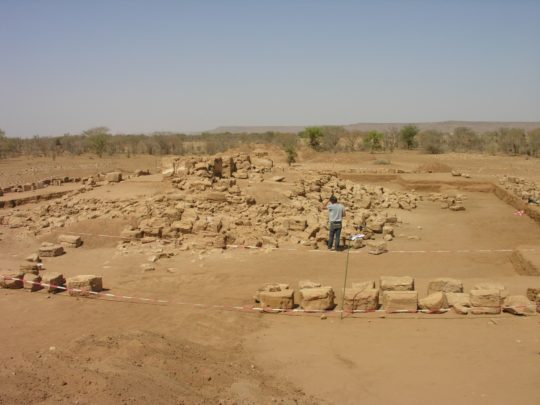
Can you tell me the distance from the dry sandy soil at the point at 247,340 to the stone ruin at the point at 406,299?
0.18 meters

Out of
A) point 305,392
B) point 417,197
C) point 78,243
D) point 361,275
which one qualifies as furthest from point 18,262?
point 417,197

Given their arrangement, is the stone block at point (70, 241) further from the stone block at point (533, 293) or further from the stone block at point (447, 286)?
the stone block at point (533, 293)

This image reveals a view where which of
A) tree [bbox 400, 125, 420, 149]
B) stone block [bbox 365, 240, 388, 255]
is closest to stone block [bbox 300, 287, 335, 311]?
stone block [bbox 365, 240, 388, 255]

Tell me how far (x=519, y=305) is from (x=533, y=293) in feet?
1.64

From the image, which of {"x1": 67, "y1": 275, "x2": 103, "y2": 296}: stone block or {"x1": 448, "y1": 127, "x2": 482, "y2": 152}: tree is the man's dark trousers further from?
{"x1": 448, "y1": 127, "x2": 482, "y2": 152}: tree

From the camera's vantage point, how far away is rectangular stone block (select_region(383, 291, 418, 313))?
773 cm

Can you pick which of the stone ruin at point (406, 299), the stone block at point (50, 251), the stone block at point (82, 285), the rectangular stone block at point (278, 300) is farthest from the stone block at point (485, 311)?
the stone block at point (50, 251)

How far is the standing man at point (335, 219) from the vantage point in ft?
38.4

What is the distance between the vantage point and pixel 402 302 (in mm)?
7746

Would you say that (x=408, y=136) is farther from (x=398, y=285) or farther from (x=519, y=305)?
(x=519, y=305)

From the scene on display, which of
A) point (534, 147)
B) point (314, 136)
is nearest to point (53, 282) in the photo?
point (314, 136)

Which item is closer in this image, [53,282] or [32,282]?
[53,282]

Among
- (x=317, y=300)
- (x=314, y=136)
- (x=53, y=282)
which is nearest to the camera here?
(x=317, y=300)

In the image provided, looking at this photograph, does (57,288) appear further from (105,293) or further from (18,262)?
(18,262)
